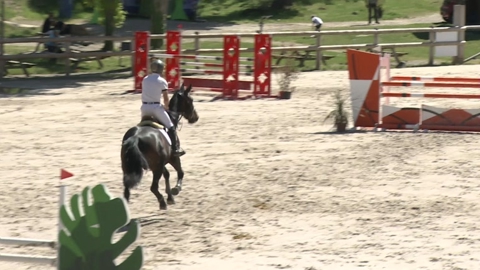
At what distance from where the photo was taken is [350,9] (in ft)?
139

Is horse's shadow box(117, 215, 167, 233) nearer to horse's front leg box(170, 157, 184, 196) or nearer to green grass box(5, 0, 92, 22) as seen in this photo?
horse's front leg box(170, 157, 184, 196)

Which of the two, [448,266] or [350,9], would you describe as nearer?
[448,266]

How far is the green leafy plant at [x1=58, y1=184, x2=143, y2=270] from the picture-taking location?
252 inches

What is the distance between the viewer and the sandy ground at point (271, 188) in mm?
9648

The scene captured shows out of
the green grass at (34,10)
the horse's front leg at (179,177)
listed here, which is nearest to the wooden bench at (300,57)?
the horse's front leg at (179,177)

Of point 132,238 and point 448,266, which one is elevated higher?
point 132,238

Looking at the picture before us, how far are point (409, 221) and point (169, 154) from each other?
2.86 meters

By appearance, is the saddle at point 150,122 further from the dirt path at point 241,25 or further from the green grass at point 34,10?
the green grass at point 34,10

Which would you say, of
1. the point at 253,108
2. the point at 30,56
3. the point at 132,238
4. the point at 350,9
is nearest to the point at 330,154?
the point at 253,108

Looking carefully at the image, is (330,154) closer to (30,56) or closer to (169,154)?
(169,154)

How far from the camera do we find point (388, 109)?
17.5 metres

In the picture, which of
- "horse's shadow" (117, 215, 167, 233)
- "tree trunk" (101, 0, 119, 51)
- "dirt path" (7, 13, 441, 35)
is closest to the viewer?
"horse's shadow" (117, 215, 167, 233)

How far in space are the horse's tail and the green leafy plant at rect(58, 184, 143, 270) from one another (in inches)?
157

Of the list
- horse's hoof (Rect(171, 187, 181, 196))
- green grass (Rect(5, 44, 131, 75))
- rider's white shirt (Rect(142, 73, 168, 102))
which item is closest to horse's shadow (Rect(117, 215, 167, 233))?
horse's hoof (Rect(171, 187, 181, 196))
